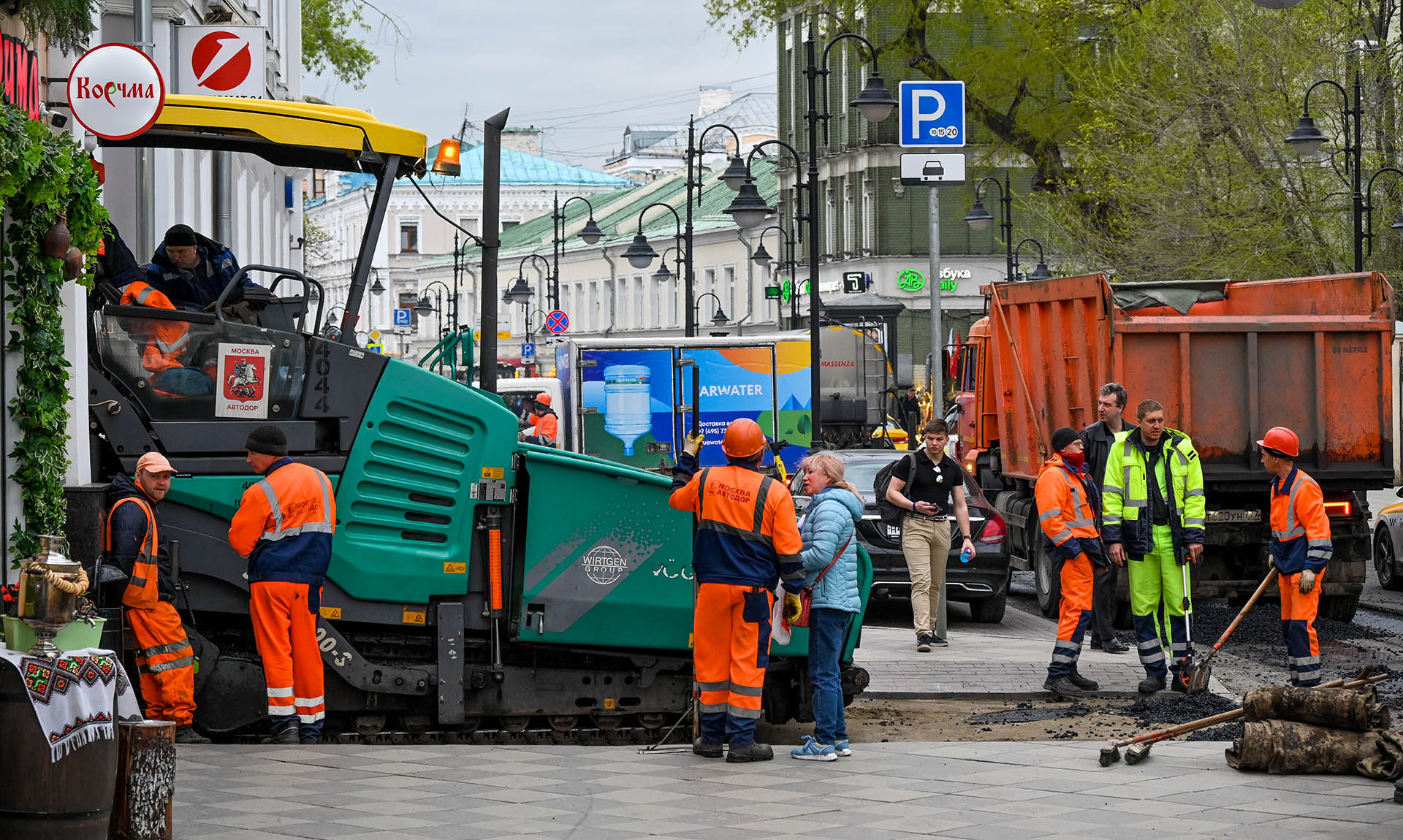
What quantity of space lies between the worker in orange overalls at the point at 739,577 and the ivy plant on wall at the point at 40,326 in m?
2.97

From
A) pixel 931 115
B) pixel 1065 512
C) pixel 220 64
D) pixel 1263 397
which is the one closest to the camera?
pixel 1065 512

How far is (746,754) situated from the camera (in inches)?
340

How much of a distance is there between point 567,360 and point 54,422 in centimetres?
1471

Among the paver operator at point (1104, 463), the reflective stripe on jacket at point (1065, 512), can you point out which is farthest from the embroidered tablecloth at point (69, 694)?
the paver operator at point (1104, 463)

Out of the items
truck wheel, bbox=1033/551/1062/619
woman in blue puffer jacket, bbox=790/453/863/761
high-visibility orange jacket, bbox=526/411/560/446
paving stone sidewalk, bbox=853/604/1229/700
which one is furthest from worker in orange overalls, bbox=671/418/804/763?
high-visibility orange jacket, bbox=526/411/560/446

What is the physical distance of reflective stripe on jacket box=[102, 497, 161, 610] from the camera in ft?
28.1

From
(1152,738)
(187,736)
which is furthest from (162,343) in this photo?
(1152,738)

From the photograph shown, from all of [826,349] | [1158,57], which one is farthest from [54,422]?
[826,349]

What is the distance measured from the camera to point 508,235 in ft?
298

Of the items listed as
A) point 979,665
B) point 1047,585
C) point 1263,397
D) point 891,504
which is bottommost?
point 979,665

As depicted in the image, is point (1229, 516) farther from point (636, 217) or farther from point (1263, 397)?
point (636, 217)

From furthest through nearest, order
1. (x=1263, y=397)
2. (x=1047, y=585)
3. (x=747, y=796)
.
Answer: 1. (x=1047, y=585)
2. (x=1263, y=397)
3. (x=747, y=796)

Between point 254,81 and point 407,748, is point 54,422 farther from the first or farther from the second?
point 254,81

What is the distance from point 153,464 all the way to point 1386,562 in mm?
13289
